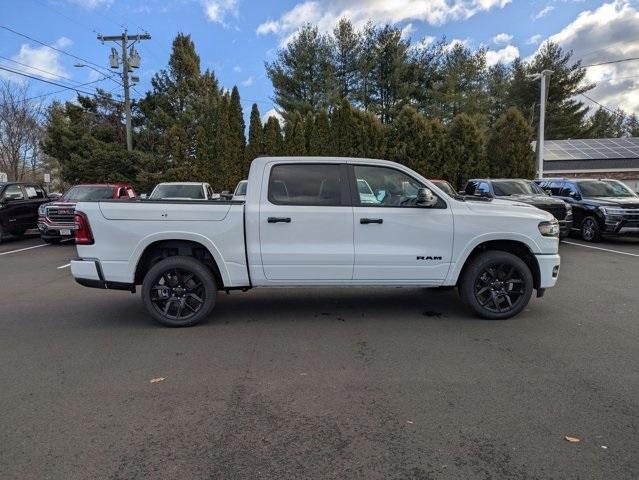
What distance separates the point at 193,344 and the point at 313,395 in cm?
182

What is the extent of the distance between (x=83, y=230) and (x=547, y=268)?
550 centimetres

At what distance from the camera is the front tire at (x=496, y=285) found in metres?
6.01

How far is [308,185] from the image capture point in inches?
234

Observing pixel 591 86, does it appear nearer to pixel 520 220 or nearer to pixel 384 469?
pixel 520 220

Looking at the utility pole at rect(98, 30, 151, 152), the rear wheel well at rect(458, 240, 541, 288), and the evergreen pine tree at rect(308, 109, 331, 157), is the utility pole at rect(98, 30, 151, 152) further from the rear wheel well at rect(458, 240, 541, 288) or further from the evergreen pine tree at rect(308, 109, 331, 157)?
the rear wheel well at rect(458, 240, 541, 288)

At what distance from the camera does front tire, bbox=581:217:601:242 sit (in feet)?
45.7

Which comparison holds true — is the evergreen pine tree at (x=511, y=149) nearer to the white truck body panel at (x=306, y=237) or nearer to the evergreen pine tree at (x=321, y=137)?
the evergreen pine tree at (x=321, y=137)

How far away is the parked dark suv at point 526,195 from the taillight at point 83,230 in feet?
32.3

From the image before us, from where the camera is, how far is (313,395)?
156 inches

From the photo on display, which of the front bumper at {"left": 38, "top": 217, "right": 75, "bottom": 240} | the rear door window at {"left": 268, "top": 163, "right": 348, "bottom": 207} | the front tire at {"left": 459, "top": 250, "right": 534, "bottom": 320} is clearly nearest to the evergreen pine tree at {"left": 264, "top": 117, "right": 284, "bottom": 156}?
the front bumper at {"left": 38, "top": 217, "right": 75, "bottom": 240}

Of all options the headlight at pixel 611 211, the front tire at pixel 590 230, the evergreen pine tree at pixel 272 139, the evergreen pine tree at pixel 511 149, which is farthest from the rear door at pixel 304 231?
the evergreen pine tree at pixel 511 149

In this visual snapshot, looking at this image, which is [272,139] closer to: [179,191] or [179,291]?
[179,191]

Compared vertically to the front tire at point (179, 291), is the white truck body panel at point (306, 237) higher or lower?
higher

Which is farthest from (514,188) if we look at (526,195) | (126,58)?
(126,58)
